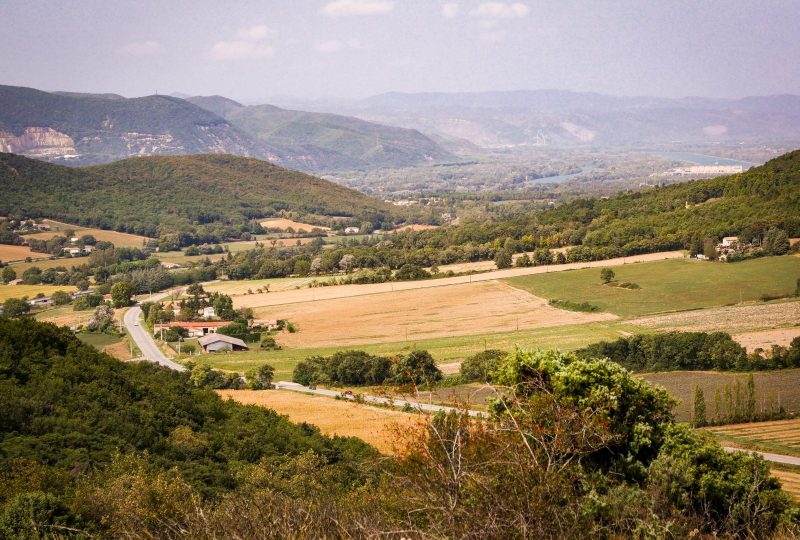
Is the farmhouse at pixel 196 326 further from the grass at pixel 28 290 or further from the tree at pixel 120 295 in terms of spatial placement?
the grass at pixel 28 290

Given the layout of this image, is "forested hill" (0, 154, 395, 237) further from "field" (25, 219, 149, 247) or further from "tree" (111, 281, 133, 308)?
"tree" (111, 281, 133, 308)

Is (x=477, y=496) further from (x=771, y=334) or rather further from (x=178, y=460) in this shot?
(x=771, y=334)

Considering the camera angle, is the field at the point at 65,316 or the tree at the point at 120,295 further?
the tree at the point at 120,295

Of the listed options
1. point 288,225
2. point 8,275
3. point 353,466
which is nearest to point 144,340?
point 8,275

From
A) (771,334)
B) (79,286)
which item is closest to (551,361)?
(771,334)

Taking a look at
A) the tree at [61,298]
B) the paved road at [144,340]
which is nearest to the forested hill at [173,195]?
the tree at [61,298]

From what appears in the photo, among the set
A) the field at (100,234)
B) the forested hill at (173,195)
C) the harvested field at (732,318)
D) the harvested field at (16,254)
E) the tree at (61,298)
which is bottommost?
the tree at (61,298)
